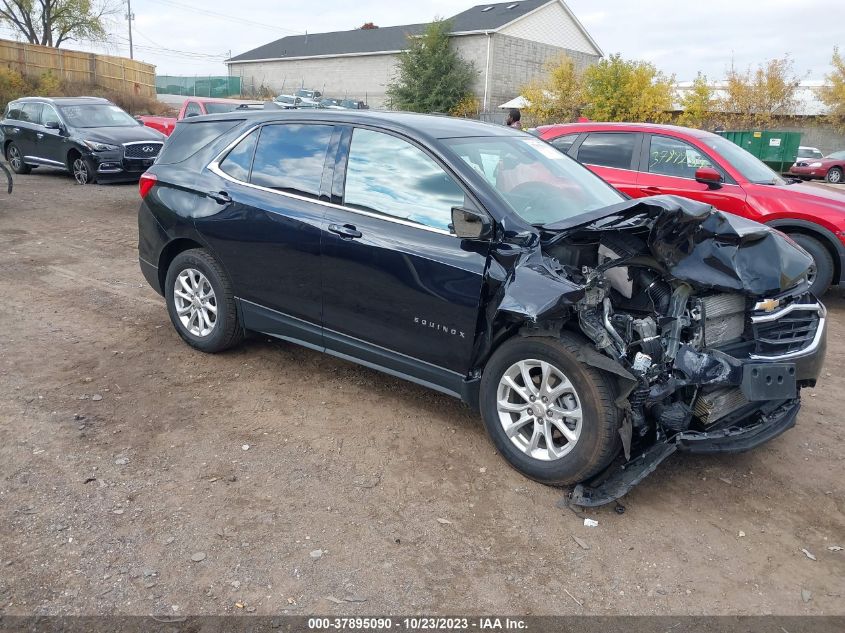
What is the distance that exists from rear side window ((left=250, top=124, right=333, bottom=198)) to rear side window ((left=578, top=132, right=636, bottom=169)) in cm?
430

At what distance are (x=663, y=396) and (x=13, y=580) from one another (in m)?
2.99

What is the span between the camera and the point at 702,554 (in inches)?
123

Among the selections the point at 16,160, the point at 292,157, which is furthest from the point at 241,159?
the point at 16,160

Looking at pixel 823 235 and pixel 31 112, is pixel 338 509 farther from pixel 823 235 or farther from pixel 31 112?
pixel 31 112

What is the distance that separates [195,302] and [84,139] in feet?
35.9

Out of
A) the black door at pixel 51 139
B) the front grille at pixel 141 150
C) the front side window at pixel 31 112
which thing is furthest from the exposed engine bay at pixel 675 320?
the front side window at pixel 31 112

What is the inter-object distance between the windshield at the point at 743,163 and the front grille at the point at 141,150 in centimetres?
1099

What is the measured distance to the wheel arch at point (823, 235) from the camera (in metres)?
6.94

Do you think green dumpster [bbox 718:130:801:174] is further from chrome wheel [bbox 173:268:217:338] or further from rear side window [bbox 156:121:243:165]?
chrome wheel [bbox 173:268:217:338]

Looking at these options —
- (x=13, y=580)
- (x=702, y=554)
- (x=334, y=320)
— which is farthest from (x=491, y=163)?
(x=13, y=580)

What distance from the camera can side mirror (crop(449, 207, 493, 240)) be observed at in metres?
3.56

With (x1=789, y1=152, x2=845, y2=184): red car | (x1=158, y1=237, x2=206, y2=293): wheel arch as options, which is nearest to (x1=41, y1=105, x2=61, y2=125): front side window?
(x1=158, y1=237, x2=206, y2=293): wheel arch

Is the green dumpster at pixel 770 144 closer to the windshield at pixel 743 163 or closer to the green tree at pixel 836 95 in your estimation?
the green tree at pixel 836 95

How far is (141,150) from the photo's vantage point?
1417cm
